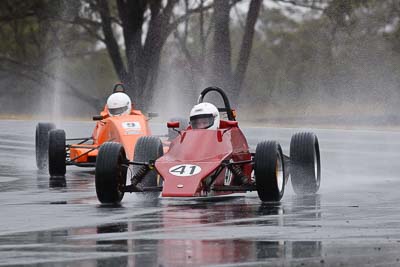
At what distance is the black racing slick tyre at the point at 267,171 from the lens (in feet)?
48.8

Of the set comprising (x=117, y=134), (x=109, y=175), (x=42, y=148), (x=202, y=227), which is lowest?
(x=202, y=227)

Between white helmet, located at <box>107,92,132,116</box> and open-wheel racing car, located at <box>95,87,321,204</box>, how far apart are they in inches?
216

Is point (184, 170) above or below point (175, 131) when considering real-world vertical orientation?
below

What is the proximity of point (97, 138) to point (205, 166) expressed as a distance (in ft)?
23.9

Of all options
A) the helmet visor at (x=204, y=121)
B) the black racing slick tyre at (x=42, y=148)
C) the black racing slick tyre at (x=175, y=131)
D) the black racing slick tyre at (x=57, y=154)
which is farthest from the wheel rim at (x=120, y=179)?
the black racing slick tyre at (x=42, y=148)

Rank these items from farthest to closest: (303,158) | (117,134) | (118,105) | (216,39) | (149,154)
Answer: (216,39), (118,105), (117,134), (303,158), (149,154)

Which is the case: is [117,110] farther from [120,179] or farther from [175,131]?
[120,179]

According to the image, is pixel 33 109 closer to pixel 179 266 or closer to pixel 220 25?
pixel 220 25

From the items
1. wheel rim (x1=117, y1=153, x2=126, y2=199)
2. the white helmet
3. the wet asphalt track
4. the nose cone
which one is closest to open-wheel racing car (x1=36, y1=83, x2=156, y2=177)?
the white helmet

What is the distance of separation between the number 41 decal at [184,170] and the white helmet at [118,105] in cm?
741

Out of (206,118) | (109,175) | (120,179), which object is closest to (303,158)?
(206,118)

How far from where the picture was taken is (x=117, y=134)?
21.3 metres

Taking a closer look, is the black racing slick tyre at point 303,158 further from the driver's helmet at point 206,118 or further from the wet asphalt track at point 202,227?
the driver's helmet at point 206,118

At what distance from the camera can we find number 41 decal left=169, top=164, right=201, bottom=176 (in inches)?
583
